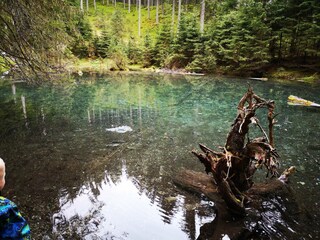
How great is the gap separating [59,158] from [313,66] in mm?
27173

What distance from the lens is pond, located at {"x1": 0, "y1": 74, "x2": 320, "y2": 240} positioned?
4902mm

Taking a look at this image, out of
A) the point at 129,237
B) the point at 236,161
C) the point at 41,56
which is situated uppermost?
the point at 41,56

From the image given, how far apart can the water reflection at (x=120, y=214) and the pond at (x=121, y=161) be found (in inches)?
0.7

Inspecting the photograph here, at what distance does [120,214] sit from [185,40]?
32498 millimetres

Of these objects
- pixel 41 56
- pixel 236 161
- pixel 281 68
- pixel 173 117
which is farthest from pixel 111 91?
pixel 281 68

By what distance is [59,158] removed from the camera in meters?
7.83

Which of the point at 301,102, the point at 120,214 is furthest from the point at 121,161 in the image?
the point at 301,102

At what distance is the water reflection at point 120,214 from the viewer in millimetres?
4656

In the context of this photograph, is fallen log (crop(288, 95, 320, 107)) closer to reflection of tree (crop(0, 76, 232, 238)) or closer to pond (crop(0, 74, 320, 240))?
pond (crop(0, 74, 320, 240))

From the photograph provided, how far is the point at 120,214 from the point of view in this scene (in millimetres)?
5238

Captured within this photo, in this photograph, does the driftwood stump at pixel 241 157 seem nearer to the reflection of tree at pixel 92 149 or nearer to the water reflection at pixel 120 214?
the water reflection at pixel 120 214

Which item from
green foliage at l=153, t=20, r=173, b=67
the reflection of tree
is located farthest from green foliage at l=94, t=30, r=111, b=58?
the reflection of tree

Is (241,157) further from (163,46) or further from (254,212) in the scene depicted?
(163,46)

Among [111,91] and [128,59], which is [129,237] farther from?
[128,59]
